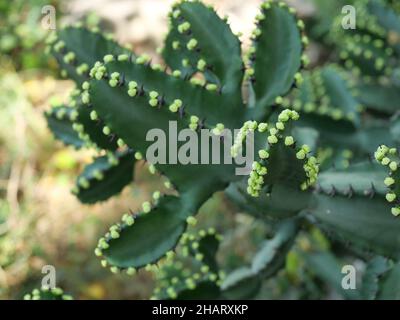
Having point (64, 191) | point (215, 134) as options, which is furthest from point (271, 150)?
point (64, 191)

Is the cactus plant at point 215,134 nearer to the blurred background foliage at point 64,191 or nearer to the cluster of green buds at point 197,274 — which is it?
the cluster of green buds at point 197,274

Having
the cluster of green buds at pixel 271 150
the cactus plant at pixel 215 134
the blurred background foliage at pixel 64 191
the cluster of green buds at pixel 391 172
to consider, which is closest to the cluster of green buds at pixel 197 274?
the cactus plant at pixel 215 134

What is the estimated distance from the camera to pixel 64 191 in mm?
3951

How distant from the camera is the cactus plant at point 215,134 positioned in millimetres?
1521

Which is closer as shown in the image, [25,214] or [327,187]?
[327,187]

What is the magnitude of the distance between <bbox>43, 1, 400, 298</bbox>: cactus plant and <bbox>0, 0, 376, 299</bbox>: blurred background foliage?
69cm

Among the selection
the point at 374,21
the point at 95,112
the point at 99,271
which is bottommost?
the point at 99,271

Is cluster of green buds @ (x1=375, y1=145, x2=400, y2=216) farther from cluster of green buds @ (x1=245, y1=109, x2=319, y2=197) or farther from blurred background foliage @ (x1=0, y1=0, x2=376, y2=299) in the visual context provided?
blurred background foliage @ (x1=0, y1=0, x2=376, y2=299)

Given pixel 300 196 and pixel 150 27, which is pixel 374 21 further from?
pixel 150 27

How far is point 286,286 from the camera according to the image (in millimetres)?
3033

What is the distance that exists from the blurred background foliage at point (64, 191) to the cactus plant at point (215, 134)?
0.69m

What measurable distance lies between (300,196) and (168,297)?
60cm

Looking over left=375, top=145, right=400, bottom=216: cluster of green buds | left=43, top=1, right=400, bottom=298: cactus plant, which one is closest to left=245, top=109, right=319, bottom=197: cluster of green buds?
left=43, top=1, right=400, bottom=298: cactus plant
